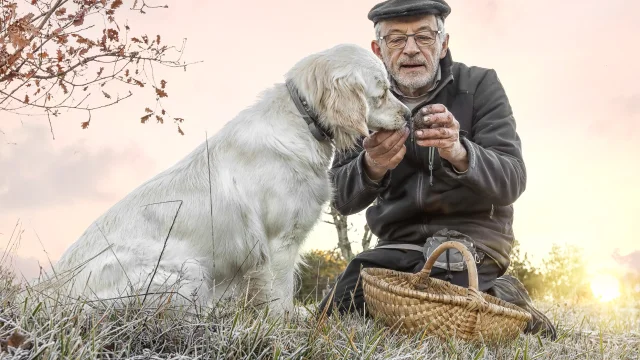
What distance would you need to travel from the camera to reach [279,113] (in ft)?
12.6

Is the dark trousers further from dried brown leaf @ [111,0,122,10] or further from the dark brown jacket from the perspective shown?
dried brown leaf @ [111,0,122,10]

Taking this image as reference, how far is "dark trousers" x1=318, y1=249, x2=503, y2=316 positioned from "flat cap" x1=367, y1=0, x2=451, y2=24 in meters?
1.76

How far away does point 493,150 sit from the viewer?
14.5ft

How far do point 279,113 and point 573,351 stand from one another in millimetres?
2434

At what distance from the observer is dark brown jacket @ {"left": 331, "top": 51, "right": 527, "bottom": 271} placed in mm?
4418

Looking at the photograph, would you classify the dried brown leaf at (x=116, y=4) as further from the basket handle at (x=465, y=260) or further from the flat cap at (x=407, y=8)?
the basket handle at (x=465, y=260)

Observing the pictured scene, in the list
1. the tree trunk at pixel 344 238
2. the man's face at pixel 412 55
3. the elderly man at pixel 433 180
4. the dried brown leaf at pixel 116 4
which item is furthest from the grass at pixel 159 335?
the tree trunk at pixel 344 238

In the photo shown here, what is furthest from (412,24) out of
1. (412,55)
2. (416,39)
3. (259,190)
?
(259,190)

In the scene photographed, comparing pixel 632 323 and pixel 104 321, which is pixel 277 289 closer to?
pixel 104 321

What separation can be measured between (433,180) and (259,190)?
56.2 inches

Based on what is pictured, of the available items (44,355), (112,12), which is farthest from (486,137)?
(44,355)

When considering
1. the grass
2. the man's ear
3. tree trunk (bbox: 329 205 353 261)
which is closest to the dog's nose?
the man's ear

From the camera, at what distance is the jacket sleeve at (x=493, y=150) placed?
400 cm

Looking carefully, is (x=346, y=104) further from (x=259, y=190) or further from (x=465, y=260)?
(x=465, y=260)
